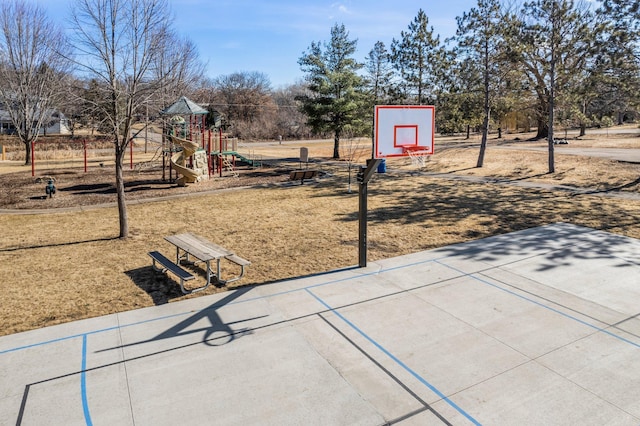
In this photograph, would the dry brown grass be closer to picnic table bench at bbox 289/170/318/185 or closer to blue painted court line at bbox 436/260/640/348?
picnic table bench at bbox 289/170/318/185

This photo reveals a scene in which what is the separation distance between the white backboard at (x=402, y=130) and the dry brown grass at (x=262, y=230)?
2465 millimetres

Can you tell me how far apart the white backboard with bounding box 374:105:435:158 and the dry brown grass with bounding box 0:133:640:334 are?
2.46 metres

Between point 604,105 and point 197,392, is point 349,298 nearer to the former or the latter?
point 197,392

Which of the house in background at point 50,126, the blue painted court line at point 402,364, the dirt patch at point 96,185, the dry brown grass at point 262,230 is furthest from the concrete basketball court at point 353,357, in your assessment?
the house in background at point 50,126

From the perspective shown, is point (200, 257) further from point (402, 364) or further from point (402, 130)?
point (402, 130)

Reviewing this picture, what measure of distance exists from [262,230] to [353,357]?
23.7ft

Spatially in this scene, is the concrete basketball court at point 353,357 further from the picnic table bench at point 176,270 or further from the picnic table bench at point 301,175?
the picnic table bench at point 301,175

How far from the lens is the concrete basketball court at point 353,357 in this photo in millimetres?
4703

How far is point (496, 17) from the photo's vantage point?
933 inches

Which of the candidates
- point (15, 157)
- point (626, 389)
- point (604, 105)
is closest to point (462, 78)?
point (604, 105)

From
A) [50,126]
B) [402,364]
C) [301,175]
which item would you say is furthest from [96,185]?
[50,126]

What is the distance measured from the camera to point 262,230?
1252 cm

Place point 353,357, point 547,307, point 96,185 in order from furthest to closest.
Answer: point 96,185 → point 547,307 → point 353,357

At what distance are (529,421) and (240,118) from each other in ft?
222
